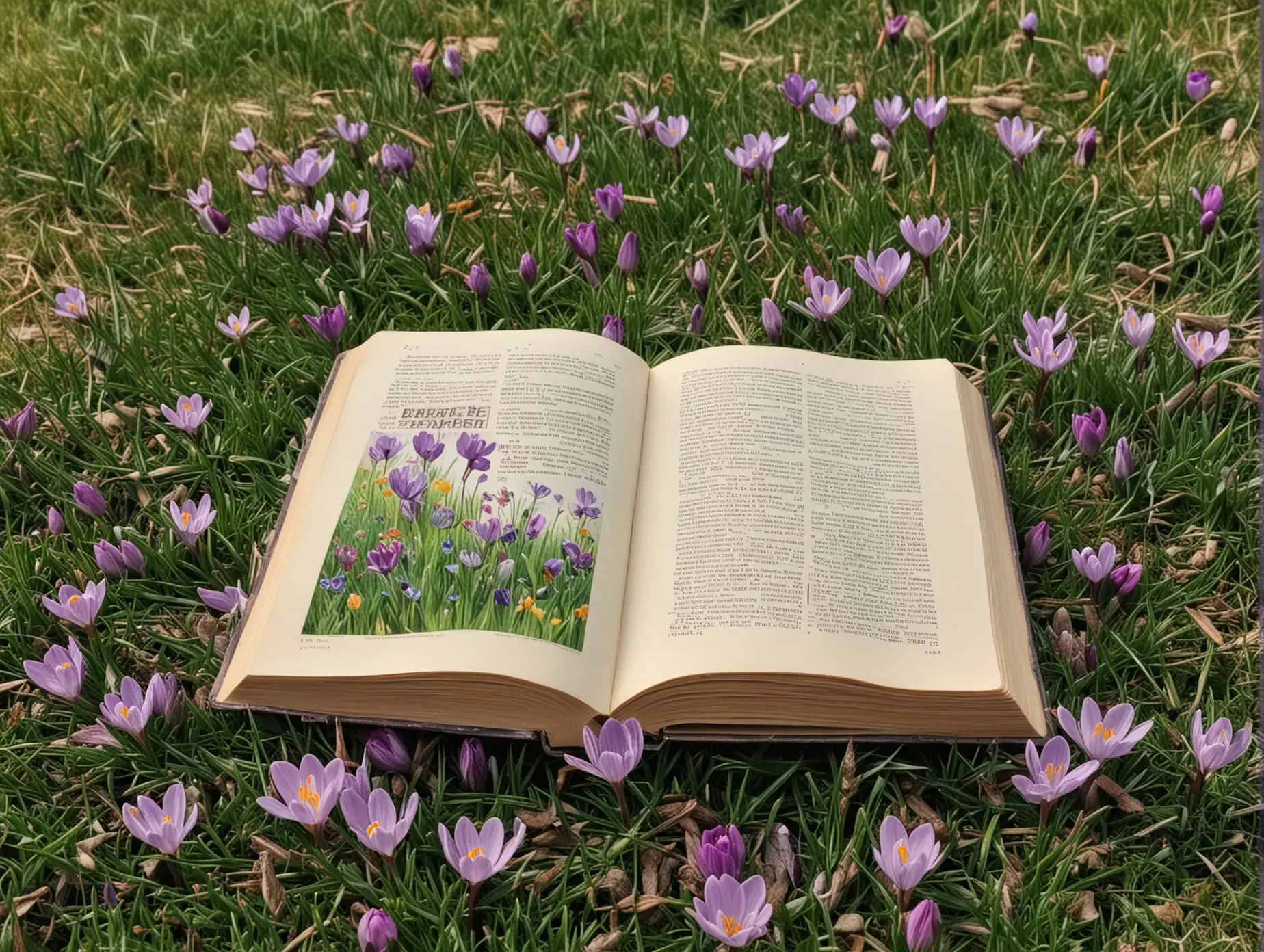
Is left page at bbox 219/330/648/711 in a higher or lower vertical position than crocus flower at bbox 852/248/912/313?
lower

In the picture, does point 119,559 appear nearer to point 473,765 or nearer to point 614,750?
point 473,765

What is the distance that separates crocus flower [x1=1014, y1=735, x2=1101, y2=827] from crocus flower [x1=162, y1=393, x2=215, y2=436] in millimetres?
1367

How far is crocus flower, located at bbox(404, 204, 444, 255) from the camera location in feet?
7.21

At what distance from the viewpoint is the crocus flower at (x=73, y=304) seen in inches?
84.0

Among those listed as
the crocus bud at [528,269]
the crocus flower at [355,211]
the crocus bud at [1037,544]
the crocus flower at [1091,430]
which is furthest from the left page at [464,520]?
the crocus flower at [1091,430]

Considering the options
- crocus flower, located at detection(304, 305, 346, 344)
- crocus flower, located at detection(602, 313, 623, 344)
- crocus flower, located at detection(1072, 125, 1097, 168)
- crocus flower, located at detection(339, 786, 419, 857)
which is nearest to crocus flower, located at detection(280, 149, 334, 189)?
crocus flower, located at detection(304, 305, 346, 344)

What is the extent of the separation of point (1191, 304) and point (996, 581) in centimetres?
96

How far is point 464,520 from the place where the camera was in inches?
62.9

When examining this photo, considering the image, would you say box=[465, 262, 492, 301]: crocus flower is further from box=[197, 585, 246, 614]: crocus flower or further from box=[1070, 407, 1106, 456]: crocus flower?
box=[1070, 407, 1106, 456]: crocus flower

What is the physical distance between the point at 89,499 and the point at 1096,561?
1.49 metres

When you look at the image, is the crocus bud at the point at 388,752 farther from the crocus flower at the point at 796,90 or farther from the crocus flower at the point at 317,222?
the crocus flower at the point at 796,90

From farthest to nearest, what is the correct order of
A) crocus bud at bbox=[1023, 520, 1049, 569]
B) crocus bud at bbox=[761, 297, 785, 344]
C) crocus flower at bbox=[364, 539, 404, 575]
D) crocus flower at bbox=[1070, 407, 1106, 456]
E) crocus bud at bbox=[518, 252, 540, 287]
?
1. crocus bud at bbox=[518, 252, 540, 287]
2. crocus bud at bbox=[761, 297, 785, 344]
3. crocus flower at bbox=[1070, 407, 1106, 456]
4. crocus bud at bbox=[1023, 520, 1049, 569]
5. crocus flower at bbox=[364, 539, 404, 575]

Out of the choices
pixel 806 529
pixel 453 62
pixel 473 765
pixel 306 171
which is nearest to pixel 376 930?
pixel 473 765

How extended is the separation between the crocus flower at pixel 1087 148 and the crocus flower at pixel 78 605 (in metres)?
2.06
